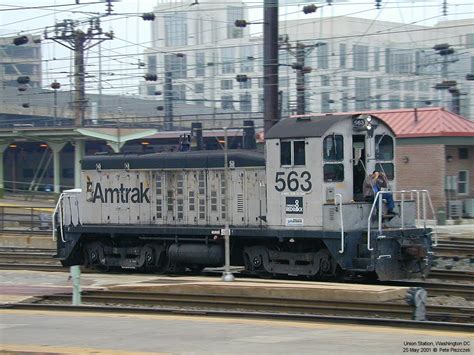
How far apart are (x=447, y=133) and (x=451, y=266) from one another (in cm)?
1806

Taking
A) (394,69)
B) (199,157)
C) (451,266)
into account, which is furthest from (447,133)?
(394,69)

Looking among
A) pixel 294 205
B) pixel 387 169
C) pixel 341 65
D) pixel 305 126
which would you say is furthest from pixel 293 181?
pixel 341 65

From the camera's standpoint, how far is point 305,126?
17.3m

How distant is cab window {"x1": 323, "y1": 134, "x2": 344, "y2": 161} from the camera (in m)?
17.0

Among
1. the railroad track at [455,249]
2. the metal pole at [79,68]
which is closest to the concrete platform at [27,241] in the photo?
the metal pole at [79,68]

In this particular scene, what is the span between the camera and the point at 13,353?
30.5 feet

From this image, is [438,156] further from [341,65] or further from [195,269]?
[341,65]

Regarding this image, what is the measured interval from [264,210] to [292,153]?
1.64m

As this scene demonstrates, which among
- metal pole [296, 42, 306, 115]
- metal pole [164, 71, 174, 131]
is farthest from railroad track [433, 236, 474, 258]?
metal pole [164, 71, 174, 131]

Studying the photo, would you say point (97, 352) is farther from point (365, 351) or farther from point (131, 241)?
point (131, 241)

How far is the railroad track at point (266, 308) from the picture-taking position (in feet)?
37.8

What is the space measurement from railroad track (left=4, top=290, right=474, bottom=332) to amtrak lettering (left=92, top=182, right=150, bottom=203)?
4.70 metres

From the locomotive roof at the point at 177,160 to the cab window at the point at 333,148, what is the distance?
172cm

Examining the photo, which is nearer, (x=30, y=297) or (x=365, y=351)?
(x=365, y=351)
